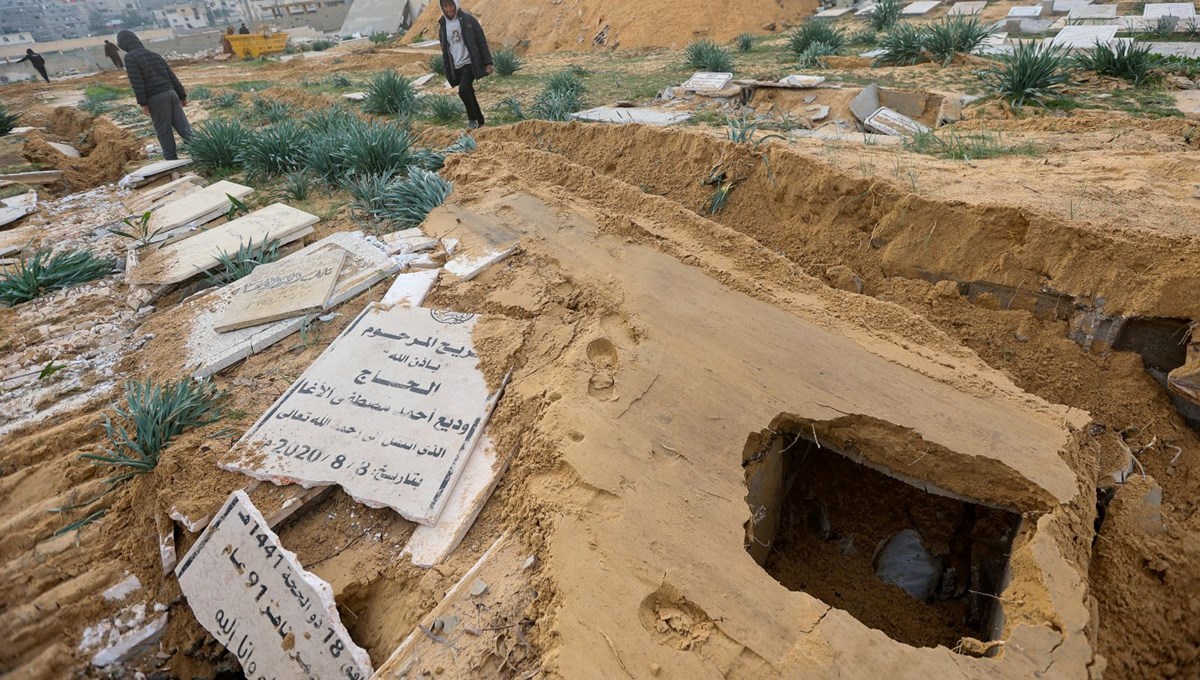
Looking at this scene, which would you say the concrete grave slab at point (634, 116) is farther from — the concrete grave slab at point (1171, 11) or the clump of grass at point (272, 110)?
the concrete grave slab at point (1171, 11)

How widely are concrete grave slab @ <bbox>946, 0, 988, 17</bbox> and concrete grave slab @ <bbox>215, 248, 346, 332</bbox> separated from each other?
42.4ft

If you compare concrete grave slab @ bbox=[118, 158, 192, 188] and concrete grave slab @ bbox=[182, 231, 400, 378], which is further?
concrete grave slab @ bbox=[118, 158, 192, 188]

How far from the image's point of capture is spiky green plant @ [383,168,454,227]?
4.82 meters

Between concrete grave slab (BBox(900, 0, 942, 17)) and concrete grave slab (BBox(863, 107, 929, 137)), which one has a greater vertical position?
concrete grave slab (BBox(900, 0, 942, 17))

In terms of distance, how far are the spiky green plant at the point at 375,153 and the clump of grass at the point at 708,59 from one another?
5985 mm

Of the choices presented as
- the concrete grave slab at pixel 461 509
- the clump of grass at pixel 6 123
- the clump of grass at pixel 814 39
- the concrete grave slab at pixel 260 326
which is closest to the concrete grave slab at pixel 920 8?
the clump of grass at pixel 814 39

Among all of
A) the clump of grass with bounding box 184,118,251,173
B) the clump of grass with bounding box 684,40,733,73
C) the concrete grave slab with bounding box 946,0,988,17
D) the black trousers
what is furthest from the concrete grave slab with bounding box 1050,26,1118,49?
the clump of grass with bounding box 184,118,251,173

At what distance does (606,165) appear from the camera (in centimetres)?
523

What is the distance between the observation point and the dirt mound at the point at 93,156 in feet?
24.5

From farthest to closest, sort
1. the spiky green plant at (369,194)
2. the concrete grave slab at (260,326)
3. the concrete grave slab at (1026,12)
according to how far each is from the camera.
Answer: the concrete grave slab at (1026,12) < the spiky green plant at (369,194) < the concrete grave slab at (260,326)

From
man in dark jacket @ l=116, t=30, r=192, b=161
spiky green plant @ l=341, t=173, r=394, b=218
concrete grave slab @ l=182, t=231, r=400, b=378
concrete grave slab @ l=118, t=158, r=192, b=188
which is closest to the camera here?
concrete grave slab @ l=182, t=231, r=400, b=378

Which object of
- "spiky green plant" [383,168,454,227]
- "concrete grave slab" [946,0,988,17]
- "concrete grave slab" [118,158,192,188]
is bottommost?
"spiky green plant" [383,168,454,227]

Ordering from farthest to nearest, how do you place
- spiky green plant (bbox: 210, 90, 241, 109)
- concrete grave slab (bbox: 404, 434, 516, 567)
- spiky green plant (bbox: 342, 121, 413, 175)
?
spiky green plant (bbox: 210, 90, 241, 109), spiky green plant (bbox: 342, 121, 413, 175), concrete grave slab (bbox: 404, 434, 516, 567)

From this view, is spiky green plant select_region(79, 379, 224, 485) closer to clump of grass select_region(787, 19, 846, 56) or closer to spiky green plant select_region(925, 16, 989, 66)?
spiky green plant select_region(925, 16, 989, 66)
